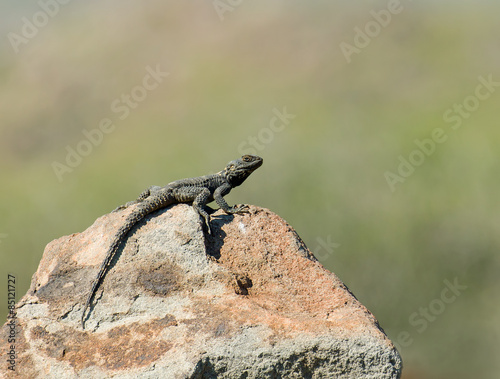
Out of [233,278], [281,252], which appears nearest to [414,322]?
[281,252]

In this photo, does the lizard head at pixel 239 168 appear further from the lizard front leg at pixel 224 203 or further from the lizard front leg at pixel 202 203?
the lizard front leg at pixel 202 203

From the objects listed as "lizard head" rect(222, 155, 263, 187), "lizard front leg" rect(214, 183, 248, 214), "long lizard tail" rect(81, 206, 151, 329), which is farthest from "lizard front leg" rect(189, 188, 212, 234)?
"lizard head" rect(222, 155, 263, 187)

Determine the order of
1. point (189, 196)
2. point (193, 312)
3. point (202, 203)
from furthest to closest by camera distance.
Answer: point (189, 196) → point (202, 203) → point (193, 312)

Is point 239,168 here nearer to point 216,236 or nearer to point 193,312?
point 216,236

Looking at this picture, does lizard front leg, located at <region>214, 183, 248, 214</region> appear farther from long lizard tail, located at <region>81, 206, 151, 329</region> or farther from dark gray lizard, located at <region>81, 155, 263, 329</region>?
long lizard tail, located at <region>81, 206, 151, 329</region>

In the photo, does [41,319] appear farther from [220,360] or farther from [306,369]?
[306,369]

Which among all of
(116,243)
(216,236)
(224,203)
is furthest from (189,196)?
(116,243)

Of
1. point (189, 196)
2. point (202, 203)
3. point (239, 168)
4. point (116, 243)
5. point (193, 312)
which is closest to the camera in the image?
point (193, 312)
